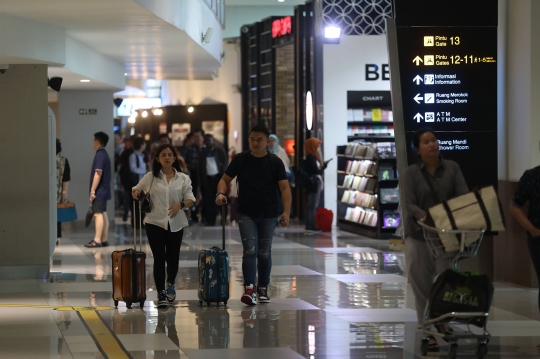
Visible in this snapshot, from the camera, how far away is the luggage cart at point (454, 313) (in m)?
6.78

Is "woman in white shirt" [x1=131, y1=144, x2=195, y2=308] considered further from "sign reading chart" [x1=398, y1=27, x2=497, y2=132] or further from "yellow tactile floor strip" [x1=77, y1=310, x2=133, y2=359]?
"sign reading chart" [x1=398, y1=27, x2=497, y2=132]

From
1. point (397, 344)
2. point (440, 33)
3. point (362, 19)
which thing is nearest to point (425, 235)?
point (397, 344)

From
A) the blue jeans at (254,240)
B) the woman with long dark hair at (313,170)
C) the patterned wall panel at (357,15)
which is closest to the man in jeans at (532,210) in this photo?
the blue jeans at (254,240)

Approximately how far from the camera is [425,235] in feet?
23.1

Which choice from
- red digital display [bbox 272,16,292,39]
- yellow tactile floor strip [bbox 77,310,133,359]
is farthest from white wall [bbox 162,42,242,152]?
yellow tactile floor strip [bbox 77,310,133,359]

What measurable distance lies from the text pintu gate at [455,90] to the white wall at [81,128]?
11.7 m

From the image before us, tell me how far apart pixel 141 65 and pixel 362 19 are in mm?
4629

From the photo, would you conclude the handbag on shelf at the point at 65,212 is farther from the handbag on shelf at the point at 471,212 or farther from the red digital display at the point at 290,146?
the handbag on shelf at the point at 471,212

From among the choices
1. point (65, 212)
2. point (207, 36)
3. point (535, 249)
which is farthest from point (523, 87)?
point (65, 212)

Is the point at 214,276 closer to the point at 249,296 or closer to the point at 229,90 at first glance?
the point at 249,296

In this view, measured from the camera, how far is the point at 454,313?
6.75 m

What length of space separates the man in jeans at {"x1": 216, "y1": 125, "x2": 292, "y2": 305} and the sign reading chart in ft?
6.07

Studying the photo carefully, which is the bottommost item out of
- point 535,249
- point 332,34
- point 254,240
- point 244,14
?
point 254,240

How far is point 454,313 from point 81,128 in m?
15.6
